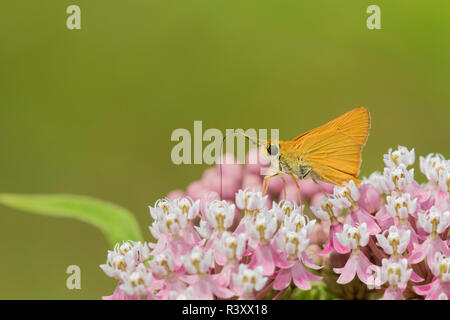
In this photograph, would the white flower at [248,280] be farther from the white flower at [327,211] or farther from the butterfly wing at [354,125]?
the butterfly wing at [354,125]

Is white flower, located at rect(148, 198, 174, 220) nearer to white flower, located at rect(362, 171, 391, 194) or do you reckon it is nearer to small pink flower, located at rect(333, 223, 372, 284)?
small pink flower, located at rect(333, 223, 372, 284)

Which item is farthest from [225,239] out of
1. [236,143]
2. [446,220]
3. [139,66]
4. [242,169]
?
[139,66]

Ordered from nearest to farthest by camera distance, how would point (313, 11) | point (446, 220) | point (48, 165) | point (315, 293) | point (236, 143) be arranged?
point (446, 220)
point (315, 293)
point (236, 143)
point (48, 165)
point (313, 11)

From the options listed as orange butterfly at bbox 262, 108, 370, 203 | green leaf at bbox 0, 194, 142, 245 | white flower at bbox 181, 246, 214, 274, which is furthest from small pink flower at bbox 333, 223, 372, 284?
green leaf at bbox 0, 194, 142, 245

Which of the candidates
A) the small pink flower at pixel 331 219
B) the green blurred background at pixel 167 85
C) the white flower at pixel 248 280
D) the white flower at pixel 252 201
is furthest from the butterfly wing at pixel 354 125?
the green blurred background at pixel 167 85

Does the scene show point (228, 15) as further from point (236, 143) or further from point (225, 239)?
point (225, 239)

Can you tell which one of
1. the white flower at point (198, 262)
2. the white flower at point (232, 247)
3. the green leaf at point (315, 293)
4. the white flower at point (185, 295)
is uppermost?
the white flower at point (232, 247)
